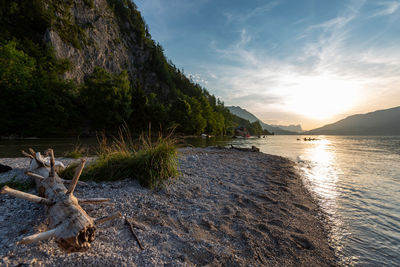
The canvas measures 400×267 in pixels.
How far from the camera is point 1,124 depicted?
23188 mm

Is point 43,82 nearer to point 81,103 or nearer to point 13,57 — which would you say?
point 13,57

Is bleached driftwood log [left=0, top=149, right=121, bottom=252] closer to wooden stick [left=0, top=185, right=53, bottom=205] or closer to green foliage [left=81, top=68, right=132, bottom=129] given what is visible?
wooden stick [left=0, top=185, right=53, bottom=205]

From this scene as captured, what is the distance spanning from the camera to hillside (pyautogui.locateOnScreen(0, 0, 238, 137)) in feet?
84.8

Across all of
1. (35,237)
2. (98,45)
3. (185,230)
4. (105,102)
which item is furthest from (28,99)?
(185,230)

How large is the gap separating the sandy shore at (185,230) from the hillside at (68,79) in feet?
97.8

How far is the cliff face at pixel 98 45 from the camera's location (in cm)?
4122

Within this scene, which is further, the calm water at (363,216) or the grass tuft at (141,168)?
the grass tuft at (141,168)

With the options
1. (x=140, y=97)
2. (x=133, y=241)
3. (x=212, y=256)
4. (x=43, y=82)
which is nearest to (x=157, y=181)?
(x=133, y=241)

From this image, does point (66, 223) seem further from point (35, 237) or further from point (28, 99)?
point (28, 99)

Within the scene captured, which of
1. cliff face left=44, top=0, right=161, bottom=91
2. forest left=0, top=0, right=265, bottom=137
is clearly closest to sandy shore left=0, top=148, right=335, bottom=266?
forest left=0, top=0, right=265, bottom=137

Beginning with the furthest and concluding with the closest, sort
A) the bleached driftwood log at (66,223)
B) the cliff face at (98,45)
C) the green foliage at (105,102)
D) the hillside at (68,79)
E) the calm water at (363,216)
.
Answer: the cliff face at (98,45) → the green foliage at (105,102) → the hillside at (68,79) → the calm water at (363,216) → the bleached driftwood log at (66,223)

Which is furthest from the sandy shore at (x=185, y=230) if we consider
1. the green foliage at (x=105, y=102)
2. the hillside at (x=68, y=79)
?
the green foliage at (x=105, y=102)

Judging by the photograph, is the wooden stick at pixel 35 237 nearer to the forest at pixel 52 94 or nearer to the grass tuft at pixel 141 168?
the grass tuft at pixel 141 168

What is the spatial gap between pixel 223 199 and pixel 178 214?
55.9 inches
